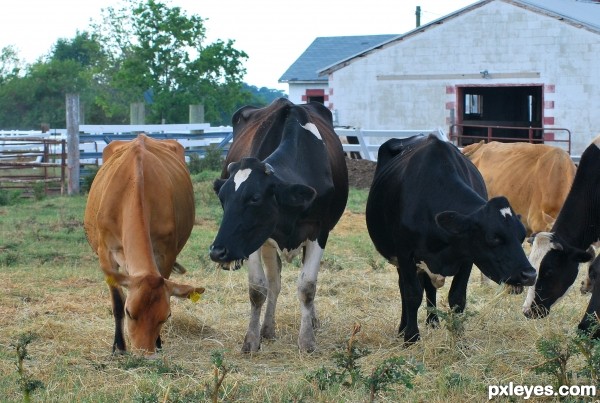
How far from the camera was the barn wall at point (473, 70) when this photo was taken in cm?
2752

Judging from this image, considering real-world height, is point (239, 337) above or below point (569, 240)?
below

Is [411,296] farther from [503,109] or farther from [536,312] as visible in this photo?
[503,109]

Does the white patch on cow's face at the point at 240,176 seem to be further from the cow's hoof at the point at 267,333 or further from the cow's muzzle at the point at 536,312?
the cow's muzzle at the point at 536,312

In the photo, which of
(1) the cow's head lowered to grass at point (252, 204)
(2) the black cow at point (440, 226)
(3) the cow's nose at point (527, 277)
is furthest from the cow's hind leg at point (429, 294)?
(1) the cow's head lowered to grass at point (252, 204)

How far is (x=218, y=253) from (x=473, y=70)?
23327mm

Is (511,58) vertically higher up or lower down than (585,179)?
higher up

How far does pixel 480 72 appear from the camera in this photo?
95.0ft

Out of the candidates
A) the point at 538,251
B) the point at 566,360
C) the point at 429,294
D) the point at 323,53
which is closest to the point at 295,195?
the point at 429,294

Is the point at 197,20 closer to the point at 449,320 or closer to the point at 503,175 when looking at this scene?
the point at 503,175

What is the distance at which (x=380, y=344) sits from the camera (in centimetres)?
772

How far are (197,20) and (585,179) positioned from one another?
2907 centimetres

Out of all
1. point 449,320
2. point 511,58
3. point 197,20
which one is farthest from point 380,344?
point 197,20

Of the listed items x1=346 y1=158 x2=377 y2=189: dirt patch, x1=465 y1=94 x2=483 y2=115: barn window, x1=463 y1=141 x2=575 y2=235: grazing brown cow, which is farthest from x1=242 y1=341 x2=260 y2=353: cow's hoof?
x1=465 y1=94 x2=483 y2=115: barn window

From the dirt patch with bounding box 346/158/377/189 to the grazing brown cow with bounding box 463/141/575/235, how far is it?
8021mm
